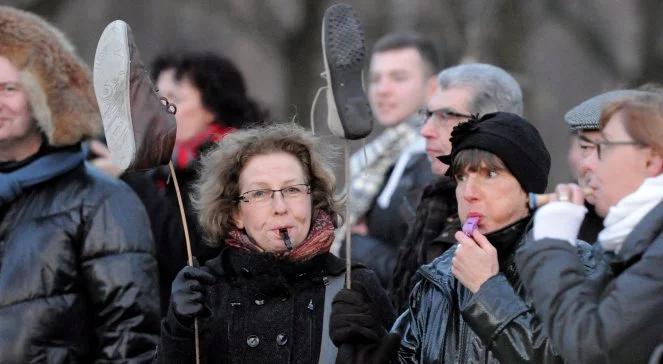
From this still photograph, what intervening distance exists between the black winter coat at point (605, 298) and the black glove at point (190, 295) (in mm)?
1100

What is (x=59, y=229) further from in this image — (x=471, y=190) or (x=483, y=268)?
(x=483, y=268)

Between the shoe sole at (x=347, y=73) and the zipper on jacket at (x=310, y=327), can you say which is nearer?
the shoe sole at (x=347, y=73)

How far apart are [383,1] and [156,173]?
30.9 feet

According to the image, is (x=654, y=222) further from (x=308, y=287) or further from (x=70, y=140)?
(x=70, y=140)

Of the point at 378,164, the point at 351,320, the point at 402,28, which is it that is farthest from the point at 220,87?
A: the point at 402,28

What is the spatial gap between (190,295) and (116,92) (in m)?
0.74

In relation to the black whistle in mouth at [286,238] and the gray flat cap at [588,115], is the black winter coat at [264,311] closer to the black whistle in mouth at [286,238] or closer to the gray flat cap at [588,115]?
the black whistle in mouth at [286,238]

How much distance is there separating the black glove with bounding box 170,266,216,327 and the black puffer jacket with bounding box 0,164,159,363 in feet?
2.94

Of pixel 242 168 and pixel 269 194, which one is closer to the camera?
pixel 269 194


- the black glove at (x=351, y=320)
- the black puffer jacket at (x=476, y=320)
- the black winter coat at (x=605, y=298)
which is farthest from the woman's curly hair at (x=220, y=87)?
the black winter coat at (x=605, y=298)

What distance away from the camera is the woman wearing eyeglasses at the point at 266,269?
15.3 ft

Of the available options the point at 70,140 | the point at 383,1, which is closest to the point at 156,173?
the point at 70,140

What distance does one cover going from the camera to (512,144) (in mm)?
4523

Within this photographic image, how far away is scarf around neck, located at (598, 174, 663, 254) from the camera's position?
3787 millimetres
